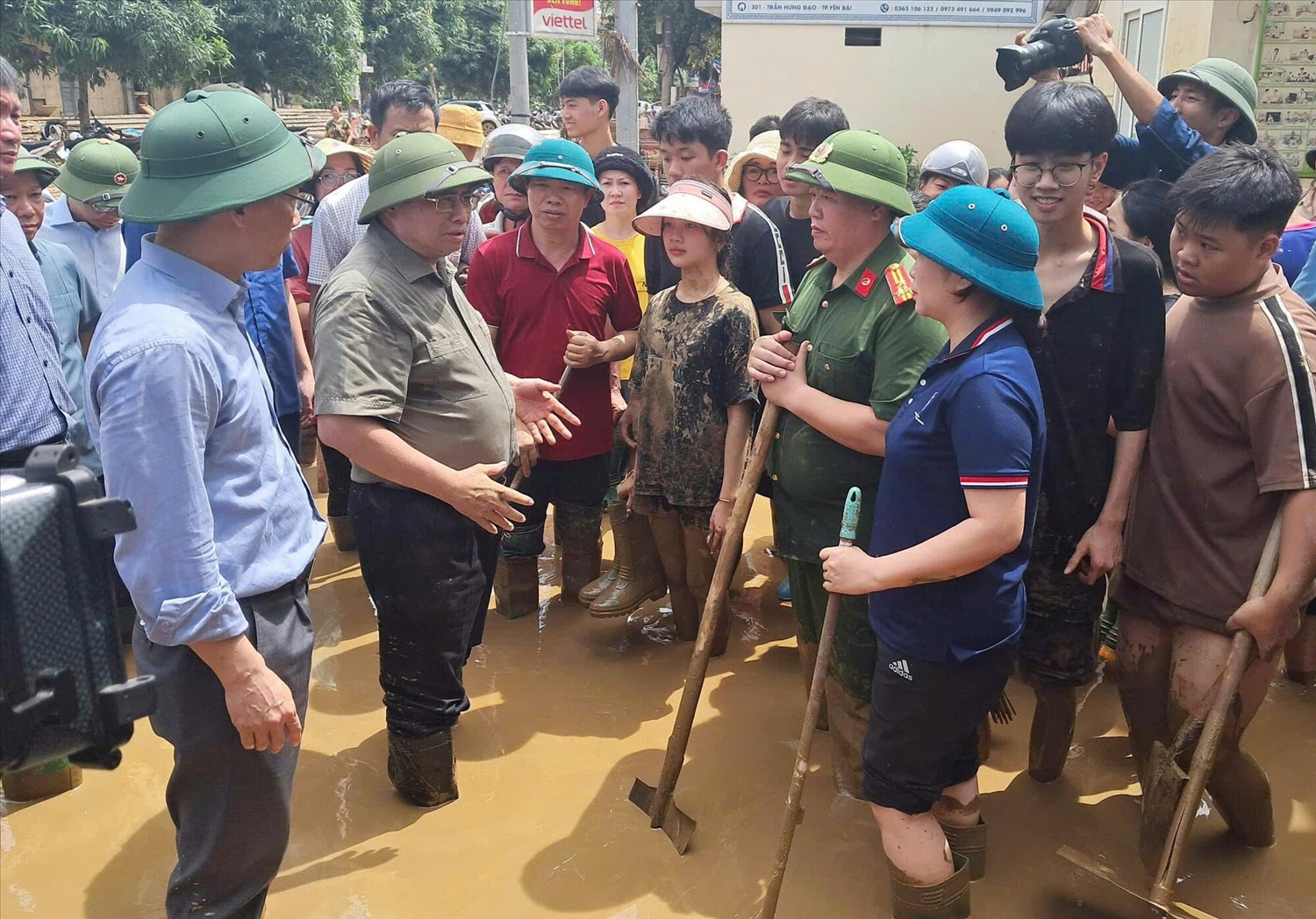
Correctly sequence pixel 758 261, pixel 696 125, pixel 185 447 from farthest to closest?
pixel 696 125
pixel 758 261
pixel 185 447

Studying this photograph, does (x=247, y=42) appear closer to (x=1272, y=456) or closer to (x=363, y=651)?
(x=363, y=651)

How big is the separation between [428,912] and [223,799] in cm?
85

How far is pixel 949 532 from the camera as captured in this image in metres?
2.17

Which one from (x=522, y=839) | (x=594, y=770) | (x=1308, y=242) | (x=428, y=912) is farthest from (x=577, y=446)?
(x=1308, y=242)

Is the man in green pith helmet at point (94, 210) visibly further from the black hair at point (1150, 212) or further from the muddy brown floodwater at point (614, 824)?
the black hair at point (1150, 212)

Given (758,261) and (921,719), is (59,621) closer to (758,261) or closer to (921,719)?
(921,719)

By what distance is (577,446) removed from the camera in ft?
14.1

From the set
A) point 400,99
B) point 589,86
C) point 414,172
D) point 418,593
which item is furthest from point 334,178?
point 418,593

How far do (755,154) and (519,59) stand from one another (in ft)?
27.9

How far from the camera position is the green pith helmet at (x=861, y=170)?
111 inches

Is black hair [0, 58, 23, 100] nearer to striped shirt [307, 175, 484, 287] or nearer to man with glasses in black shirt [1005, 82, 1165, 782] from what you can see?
striped shirt [307, 175, 484, 287]

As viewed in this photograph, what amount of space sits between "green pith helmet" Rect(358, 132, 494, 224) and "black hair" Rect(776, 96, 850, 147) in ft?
7.18

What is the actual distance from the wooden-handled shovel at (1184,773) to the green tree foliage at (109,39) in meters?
A: 24.9

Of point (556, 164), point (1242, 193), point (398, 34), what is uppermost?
point (398, 34)
